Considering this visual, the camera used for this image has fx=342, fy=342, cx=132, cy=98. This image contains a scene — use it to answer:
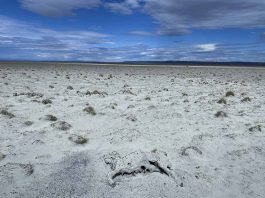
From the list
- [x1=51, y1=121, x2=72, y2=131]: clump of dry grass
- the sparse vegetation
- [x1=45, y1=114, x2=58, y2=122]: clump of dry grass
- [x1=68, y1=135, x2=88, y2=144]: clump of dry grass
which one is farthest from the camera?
[x1=45, y1=114, x2=58, y2=122]: clump of dry grass

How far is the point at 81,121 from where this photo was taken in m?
8.03

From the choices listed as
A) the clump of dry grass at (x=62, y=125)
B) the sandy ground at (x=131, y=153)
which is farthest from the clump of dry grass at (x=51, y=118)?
the clump of dry grass at (x=62, y=125)

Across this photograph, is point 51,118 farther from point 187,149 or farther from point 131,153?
point 187,149

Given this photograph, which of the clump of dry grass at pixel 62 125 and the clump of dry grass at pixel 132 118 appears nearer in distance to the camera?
the clump of dry grass at pixel 62 125

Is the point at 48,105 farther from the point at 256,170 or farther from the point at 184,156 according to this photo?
the point at 256,170

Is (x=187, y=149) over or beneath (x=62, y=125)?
beneath

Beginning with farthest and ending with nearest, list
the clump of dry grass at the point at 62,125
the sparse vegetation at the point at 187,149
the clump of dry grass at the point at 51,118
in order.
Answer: the clump of dry grass at the point at 51,118, the clump of dry grass at the point at 62,125, the sparse vegetation at the point at 187,149

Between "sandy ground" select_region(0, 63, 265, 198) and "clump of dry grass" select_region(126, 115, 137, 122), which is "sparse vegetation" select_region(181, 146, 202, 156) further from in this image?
"clump of dry grass" select_region(126, 115, 137, 122)

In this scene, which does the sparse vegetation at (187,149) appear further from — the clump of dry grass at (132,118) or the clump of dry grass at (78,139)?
the clump of dry grass at (132,118)

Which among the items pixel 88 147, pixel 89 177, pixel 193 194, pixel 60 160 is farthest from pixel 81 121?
pixel 193 194

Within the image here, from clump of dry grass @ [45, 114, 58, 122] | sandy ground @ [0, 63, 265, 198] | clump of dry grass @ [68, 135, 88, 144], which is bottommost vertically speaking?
sandy ground @ [0, 63, 265, 198]

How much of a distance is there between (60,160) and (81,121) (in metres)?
2.32

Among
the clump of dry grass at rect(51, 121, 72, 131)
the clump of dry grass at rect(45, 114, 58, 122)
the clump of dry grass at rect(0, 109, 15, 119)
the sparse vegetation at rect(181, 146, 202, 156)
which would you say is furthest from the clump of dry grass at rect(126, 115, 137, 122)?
the clump of dry grass at rect(0, 109, 15, 119)

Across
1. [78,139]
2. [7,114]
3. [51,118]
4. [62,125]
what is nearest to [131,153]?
[78,139]
